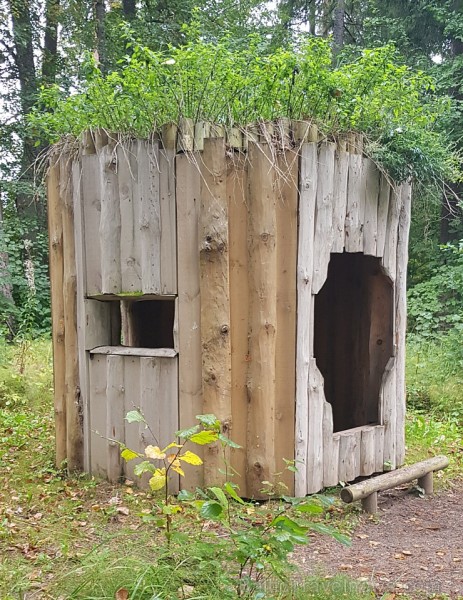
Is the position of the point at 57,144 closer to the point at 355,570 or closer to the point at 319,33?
the point at 355,570

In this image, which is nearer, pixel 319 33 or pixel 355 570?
pixel 355 570

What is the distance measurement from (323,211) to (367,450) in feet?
7.05

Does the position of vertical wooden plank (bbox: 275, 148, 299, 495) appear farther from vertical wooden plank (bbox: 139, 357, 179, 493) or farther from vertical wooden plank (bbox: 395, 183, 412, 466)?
vertical wooden plank (bbox: 395, 183, 412, 466)

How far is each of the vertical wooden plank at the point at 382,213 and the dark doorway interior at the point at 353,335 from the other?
506mm

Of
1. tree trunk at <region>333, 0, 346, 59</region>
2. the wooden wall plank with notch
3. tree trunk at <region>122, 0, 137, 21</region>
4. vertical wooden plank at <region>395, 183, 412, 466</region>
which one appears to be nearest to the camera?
the wooden wall plank with notch

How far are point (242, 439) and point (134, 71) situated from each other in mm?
3058

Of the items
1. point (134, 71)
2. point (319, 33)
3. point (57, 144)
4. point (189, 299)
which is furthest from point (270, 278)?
point (319, 33)

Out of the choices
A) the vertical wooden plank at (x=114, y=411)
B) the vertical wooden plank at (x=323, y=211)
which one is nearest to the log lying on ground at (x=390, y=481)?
the vertical wooden plank at (x=323, y=211)

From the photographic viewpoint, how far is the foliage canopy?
15.3 feet

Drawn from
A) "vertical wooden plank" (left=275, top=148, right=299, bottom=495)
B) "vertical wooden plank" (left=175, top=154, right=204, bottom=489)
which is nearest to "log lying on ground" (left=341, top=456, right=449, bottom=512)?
"vertical wooden plank" (left=275, top=148, right=299, bottom=495)

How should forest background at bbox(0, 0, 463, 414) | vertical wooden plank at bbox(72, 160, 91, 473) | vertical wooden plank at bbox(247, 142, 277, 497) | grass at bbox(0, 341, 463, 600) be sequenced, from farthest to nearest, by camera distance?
forest background at bbox(0, 0, 463, 414), vertical wooden plank at bbox(72, 160, 91, 473), vertical wooden plank at bbox(247, 142, 277, 497), grass at bbox(0, 341, 463, 600)

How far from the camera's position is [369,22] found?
15320mm

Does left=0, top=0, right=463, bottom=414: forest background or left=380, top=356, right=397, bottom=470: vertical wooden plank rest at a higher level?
left=0, top=0, right=463, bottom=414: forest background

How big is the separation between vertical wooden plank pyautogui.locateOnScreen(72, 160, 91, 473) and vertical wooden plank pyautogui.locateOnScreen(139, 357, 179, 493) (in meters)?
0.64
